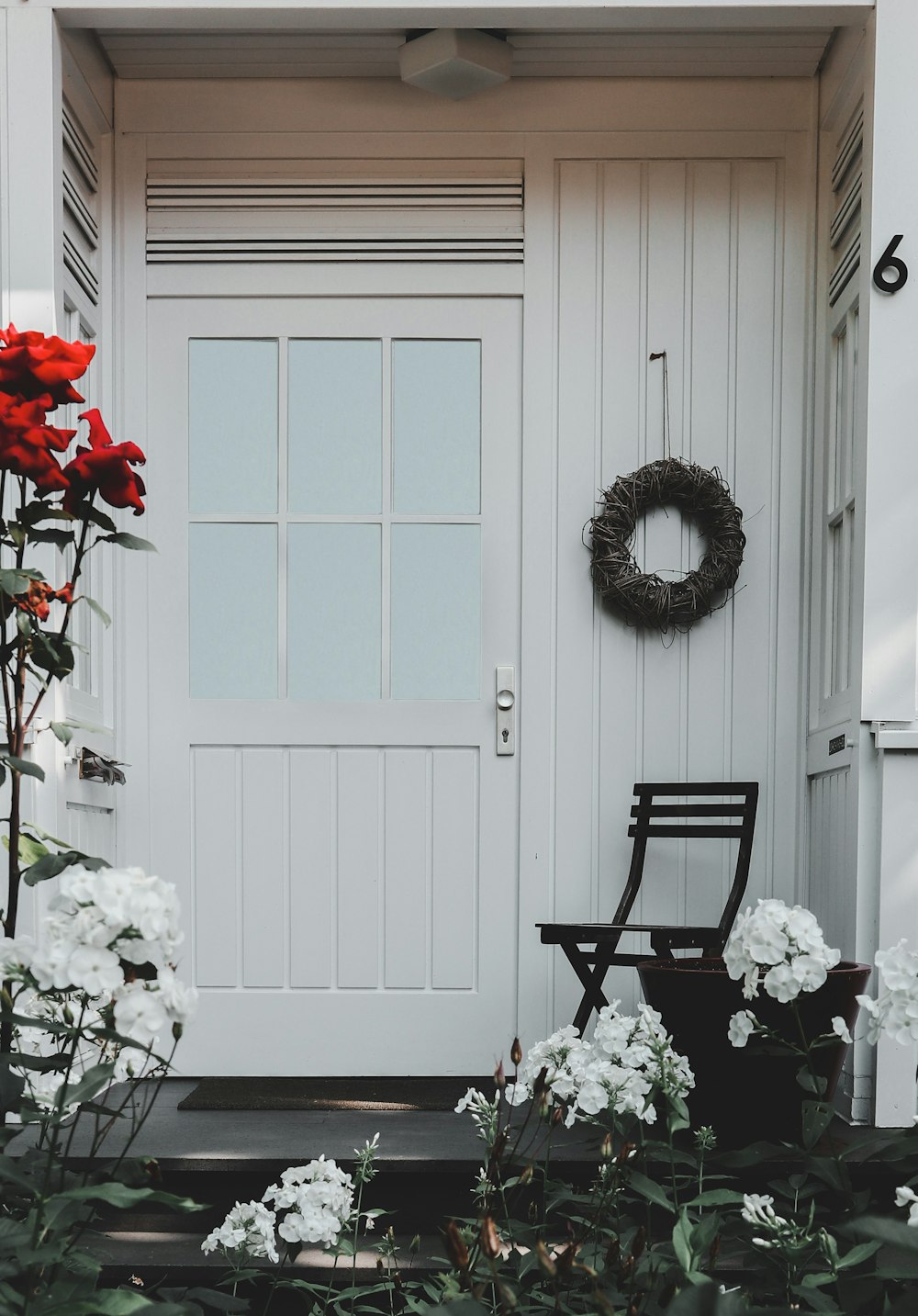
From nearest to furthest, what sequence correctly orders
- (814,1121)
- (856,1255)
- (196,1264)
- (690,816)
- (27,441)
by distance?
1. (856,1255)
2. (814,1121)
3. (27,441)
4. (196,1264)
5. (690,816)

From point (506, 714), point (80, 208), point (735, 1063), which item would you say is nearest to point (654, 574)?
point (506, 714)

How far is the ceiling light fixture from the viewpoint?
3.13m

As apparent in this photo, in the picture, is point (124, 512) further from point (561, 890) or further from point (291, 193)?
point (561, 890)

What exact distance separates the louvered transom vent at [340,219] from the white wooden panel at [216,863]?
1383 millimetres

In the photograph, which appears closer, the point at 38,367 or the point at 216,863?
the point at 38,367

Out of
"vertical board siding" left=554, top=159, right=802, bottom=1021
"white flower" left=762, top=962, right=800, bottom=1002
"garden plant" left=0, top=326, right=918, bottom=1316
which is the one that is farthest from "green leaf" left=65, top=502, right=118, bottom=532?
"vertical board siding" left=554, top=159, right=802, bottom=1021

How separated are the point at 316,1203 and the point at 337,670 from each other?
2.03 meters

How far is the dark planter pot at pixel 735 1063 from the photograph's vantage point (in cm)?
248

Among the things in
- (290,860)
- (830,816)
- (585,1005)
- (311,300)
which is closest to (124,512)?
(311,300)

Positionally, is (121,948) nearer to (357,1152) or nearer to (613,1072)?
(357,1152)

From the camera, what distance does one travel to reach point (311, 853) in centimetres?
346

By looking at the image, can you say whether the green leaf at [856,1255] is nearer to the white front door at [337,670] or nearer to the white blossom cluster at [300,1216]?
the white blossom cluster at [300,1216]

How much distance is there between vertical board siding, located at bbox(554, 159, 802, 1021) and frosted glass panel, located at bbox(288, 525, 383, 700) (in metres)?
0.51

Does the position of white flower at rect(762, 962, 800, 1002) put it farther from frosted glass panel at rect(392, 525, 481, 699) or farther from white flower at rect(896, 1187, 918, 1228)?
frosted glass panel at rect(392, 525, 481, 699)
